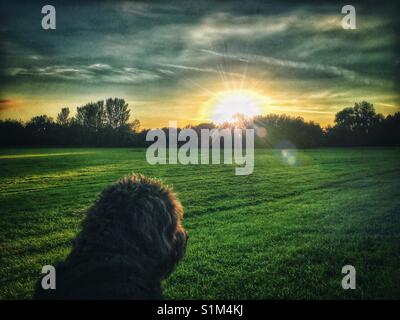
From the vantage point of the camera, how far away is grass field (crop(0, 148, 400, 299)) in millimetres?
5801

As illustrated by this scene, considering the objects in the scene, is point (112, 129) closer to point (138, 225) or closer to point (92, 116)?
point (92, 116)

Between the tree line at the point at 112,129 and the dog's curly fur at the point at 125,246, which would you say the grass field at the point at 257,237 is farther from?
the tree line at the point at 112,129

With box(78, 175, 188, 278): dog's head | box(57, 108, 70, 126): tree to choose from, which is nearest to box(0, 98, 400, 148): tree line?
box(57, 108, 70, 126): tree

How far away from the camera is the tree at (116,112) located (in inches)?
1897

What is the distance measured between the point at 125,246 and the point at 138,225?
260 millimetres

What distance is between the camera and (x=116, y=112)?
48844 mm

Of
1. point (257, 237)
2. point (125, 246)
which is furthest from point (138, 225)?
point (257, 237)

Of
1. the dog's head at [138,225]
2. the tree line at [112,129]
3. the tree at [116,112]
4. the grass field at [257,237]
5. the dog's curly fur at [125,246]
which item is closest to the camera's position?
the dog's curly fur at [125,246]

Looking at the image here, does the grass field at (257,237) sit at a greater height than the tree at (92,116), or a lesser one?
lesser

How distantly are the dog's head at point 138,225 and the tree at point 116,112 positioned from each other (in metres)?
45.5

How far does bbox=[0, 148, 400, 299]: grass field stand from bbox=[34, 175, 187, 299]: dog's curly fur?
1.29 m

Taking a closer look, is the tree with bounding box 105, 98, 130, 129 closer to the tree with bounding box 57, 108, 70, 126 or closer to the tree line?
the tree line

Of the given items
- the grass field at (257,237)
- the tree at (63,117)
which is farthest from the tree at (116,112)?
the grass field at (257,237)

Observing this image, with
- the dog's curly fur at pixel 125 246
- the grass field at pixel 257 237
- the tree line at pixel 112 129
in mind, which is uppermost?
Result: the tree line at pixel 112 129
